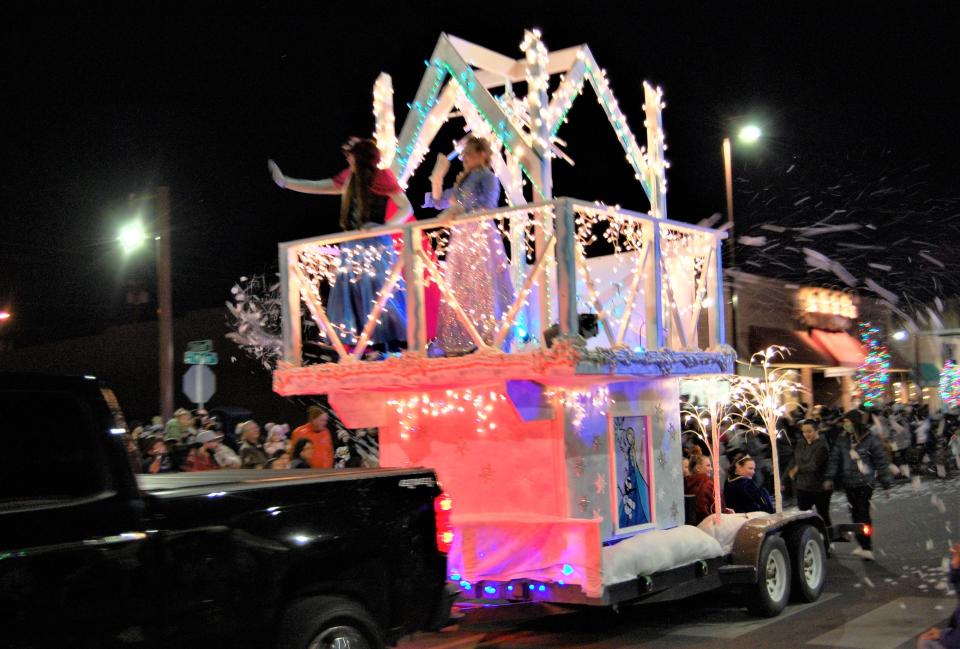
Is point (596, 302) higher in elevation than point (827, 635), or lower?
higher

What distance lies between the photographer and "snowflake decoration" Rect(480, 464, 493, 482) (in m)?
8.16

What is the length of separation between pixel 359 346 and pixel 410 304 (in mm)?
612

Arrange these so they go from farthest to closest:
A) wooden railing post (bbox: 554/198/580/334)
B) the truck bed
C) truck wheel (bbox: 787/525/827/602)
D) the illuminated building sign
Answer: the illuminated building sign
truck wheel (bbox: 787/525/827/602)
wooden railing post (bbox: 554/198/580/334)
the truck bed

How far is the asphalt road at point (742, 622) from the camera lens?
26.7 ft

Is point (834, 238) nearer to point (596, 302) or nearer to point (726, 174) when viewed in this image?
point (726, 174)

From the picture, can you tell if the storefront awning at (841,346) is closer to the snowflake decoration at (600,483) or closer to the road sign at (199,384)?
the road sign at (199,384)

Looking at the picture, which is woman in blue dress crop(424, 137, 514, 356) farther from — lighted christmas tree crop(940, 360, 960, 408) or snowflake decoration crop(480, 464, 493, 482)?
lighted christmas tree crop(940, 360, 960, 408)

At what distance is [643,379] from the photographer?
28.1ft

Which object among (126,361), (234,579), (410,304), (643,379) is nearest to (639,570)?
(643,379)

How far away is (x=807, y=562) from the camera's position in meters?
9.64

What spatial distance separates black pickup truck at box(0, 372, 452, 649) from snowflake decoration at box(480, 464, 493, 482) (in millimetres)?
2341

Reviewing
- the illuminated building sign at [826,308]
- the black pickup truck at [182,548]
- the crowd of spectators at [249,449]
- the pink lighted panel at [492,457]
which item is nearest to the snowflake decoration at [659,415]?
the pink lighted panel at [492,457]

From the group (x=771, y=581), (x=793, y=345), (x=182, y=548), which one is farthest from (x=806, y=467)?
(x=793, y=345)

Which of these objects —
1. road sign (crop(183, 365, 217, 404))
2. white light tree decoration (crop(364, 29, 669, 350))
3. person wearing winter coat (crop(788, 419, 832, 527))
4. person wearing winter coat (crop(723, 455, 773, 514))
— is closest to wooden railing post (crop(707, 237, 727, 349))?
white light tree decoration (crop(364, 29, 669, 350))
